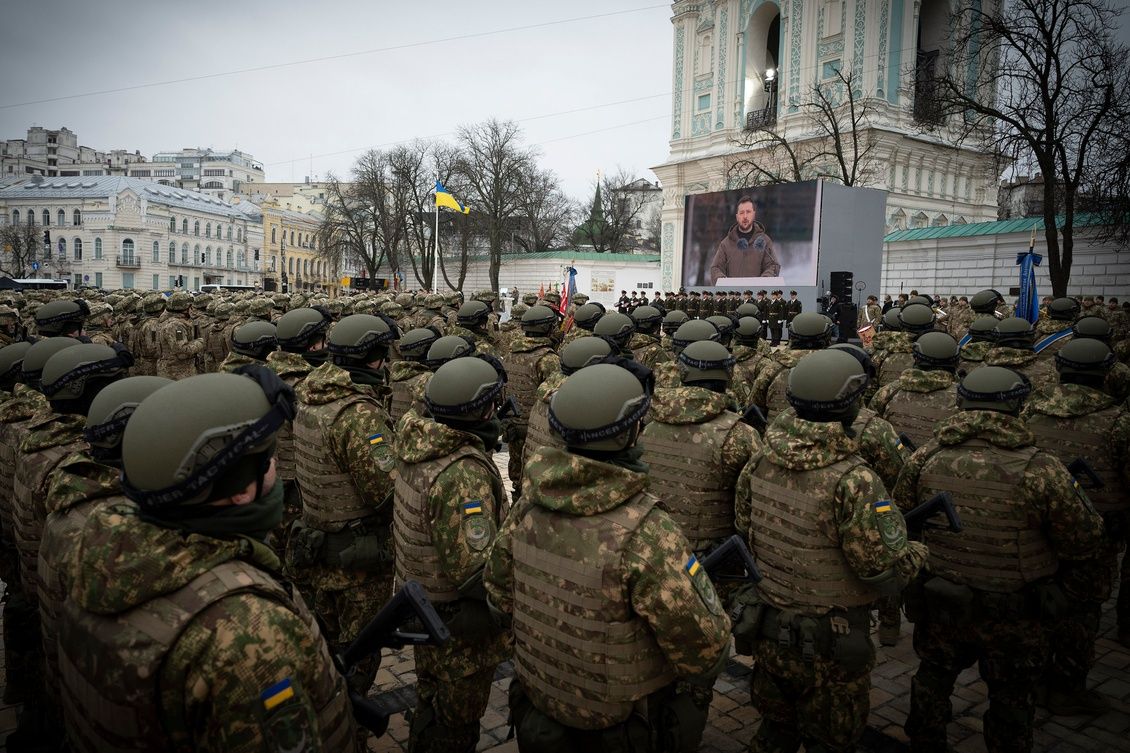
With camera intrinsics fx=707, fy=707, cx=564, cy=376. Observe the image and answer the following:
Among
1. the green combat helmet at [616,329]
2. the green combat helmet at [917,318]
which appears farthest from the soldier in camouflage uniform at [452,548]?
the green combat helmet at [917,318]

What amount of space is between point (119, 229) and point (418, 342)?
81322 millimetres

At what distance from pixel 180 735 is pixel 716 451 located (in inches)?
137

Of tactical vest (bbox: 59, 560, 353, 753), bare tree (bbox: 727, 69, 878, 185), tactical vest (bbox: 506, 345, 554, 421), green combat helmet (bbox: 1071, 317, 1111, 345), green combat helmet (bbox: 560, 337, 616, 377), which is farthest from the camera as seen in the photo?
bare tree (bbox: 727, 69, 878, 185)

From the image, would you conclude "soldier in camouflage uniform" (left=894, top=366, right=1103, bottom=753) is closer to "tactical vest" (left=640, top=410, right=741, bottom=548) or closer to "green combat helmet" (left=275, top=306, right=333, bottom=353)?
"tactical vest" (left=640, top=410, right=741, bottom=548)

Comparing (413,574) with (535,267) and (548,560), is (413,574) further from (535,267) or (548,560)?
(535,267)

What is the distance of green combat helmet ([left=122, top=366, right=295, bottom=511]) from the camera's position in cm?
193

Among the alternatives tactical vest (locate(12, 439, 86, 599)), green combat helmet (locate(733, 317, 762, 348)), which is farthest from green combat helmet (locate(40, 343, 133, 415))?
green combat helmet (locate(733, 317, 762, 348))

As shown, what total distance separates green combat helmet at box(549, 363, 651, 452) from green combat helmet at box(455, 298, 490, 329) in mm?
7273

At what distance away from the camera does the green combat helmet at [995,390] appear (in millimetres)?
4234

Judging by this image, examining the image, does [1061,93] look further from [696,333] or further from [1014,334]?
[696,333]

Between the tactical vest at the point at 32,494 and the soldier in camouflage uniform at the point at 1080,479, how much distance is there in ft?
18.9

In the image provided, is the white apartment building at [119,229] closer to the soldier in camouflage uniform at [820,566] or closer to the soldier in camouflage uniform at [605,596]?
the soldier in camouflage uniform at [820,566]

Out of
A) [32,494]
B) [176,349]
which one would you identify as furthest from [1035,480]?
[176,349]

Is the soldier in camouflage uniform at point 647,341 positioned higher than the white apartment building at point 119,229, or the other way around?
the white apartment building at point 119,229
